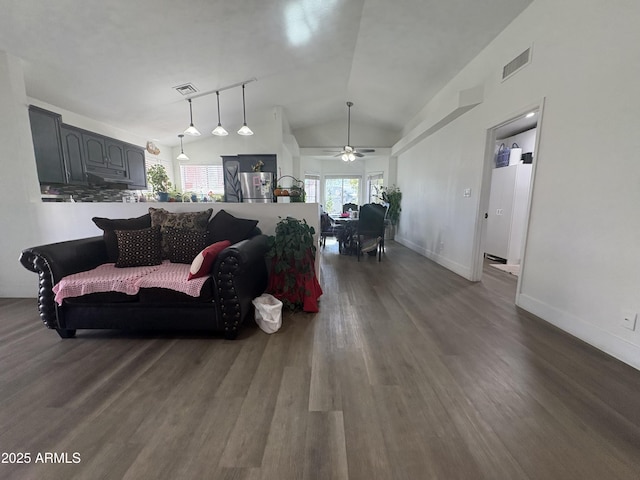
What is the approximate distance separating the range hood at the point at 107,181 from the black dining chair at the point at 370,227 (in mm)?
4275

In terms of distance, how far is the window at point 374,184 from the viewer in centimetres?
827

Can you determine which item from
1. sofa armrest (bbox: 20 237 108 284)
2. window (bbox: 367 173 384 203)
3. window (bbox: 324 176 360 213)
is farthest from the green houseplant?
sofa armrest (bbox: 20 237 108 284)

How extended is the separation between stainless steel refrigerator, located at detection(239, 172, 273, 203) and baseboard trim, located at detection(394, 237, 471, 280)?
10.4ft

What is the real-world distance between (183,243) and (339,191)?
7.22 meters

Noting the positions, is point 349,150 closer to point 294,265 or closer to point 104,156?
point 294,265

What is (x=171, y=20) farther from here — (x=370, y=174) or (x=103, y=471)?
(x=370, y=174)

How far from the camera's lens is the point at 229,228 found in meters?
2.56

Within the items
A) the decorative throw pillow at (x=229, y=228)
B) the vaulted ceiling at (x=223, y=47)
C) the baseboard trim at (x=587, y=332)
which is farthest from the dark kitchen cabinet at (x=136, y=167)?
the baseboard trim at (x=587, y=332)

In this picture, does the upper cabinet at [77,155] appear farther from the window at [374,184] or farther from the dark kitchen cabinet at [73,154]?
the window at [374,184]

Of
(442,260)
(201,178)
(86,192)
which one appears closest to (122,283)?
(86,192)

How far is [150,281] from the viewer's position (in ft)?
6.62

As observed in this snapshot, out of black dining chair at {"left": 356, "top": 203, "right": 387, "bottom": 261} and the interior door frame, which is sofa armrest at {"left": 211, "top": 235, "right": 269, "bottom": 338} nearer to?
the interior door frame

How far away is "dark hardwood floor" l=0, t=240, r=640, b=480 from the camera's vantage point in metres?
1.12

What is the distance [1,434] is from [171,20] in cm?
339
